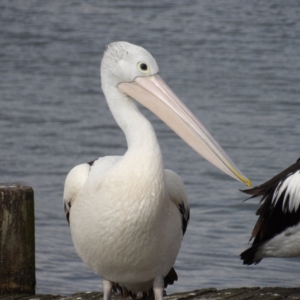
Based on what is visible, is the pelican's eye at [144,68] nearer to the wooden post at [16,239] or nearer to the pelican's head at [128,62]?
the pelican's head at [128,62]

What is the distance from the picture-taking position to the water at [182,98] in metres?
5.91

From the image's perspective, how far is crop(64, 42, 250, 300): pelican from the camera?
3.29 m

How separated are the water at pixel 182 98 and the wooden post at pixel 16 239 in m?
1.12

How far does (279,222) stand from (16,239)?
58.6 inches

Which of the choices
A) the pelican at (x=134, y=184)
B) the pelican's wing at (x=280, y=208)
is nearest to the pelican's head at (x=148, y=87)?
the pelican at (x=134, y=184)

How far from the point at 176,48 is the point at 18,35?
8.91 ft

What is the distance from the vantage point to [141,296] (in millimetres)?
4207

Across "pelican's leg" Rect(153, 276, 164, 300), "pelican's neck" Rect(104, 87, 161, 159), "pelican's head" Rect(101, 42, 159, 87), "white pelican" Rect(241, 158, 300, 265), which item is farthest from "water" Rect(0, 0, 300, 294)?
"pelican's head" Rect(101, 42, 159, 87)

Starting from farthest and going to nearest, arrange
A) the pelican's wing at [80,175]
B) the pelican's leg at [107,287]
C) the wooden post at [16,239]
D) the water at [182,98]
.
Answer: the water at [182,98]
the wooden post at [16,239]
the pelican's leg at [107,287]
the pelican's wing at [80,175]

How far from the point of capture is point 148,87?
11.2 ft

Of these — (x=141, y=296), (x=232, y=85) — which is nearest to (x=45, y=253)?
(x=141, y=296)

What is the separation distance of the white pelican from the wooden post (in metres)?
1.24

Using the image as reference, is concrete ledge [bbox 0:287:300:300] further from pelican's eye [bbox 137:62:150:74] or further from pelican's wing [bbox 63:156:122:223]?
pelican's eye [bbox 137:62:150:74]

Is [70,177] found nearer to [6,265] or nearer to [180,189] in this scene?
[180,189]
